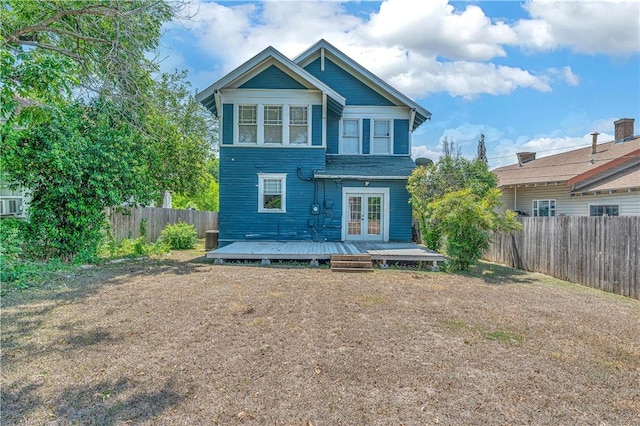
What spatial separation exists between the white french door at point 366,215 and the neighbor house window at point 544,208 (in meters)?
10.8

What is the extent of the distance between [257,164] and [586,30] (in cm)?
1060

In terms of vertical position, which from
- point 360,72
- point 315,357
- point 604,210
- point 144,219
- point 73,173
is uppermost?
point 360,72

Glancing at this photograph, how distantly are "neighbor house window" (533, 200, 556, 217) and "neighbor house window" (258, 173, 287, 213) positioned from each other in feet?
47.0

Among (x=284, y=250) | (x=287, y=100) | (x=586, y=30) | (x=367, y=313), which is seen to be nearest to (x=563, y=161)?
(x=586, y=30)

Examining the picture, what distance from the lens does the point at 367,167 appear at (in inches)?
512

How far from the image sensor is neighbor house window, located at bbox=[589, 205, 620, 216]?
14.7 meters

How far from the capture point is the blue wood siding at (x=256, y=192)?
41.0 feet

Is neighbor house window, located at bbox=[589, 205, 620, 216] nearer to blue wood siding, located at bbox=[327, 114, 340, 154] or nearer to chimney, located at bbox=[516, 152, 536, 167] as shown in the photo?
chimney, located at bbox=[516, 152, 536, 167]

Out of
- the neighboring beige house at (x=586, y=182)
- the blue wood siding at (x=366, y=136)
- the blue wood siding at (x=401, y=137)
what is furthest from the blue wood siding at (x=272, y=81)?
the neighboring beige house at (x=586, y=182)

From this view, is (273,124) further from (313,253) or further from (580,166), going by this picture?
(580,166)

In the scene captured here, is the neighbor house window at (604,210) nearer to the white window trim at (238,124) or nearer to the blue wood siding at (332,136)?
the blue wood siding at (332,136)

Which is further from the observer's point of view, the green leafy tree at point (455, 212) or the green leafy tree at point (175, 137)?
the green leafy tree at point (175, 137)

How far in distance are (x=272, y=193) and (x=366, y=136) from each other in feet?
15.0

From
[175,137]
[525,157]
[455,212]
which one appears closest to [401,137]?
[455,212]
